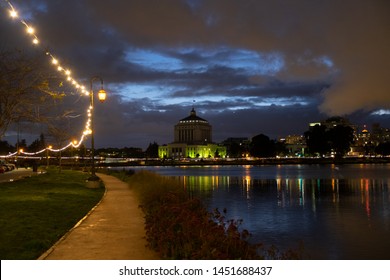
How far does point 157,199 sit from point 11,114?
8.95 meters

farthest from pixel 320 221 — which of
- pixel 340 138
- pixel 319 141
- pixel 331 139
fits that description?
pixel 331 139

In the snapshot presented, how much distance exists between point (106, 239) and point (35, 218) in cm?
513

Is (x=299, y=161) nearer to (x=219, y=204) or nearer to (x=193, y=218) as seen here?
(x=219, y=204)

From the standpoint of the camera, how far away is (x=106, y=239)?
1409cm

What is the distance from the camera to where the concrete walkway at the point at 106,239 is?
11836 mm

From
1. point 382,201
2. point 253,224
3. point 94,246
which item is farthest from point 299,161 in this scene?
point 94,246

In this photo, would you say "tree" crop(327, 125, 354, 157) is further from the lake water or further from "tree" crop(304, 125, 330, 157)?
the lake water

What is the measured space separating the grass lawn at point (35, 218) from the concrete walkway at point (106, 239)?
455mm

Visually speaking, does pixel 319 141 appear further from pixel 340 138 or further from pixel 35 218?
pixel 35 218

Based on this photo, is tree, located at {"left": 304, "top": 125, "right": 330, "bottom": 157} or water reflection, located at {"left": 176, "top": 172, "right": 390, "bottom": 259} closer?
water reflection, located at {"left": 176, "top": 172, "right": 390, "bottom": 259}

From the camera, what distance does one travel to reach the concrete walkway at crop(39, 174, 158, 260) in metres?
11.8

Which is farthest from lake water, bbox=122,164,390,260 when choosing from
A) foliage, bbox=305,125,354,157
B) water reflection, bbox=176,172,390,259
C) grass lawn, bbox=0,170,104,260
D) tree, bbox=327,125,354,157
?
tree, bbox=327,125,354,157

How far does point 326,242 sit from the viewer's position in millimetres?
20062

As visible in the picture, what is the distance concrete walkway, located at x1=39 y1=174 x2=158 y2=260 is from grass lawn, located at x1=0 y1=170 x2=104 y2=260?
1.49 feet
